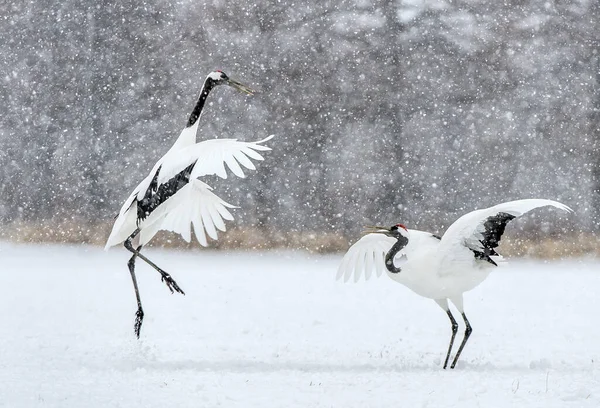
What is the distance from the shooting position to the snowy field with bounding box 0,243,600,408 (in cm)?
619

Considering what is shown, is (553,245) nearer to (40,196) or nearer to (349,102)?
(349,102)

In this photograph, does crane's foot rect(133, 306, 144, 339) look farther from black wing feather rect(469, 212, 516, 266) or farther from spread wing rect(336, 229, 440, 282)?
black wing feather rect(469, 212, 516, 266)

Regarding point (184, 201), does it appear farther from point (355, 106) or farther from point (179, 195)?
point (355, 106)

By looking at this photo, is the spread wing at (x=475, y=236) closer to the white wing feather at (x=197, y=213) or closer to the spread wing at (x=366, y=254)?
the spread wing at (x=366, y=254)

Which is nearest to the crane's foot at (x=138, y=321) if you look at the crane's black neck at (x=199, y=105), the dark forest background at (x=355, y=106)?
the crane's black neck at (x=199, y=105)

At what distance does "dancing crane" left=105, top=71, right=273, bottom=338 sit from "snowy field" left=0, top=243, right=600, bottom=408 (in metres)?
0.99

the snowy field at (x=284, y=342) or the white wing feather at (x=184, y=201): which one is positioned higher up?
the white wing feather at (x=184, y=201)

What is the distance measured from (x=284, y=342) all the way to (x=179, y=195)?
1.76 m

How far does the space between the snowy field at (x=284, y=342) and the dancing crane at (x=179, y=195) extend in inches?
39.0

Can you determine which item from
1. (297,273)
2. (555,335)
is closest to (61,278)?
(297,273)

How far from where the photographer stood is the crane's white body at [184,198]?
7199mm

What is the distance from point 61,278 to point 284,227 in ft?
21.2

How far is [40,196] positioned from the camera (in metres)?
20.2

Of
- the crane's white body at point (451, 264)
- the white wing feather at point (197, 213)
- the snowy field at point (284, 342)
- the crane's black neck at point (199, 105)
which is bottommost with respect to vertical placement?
the snowy field at point (284, 342)
